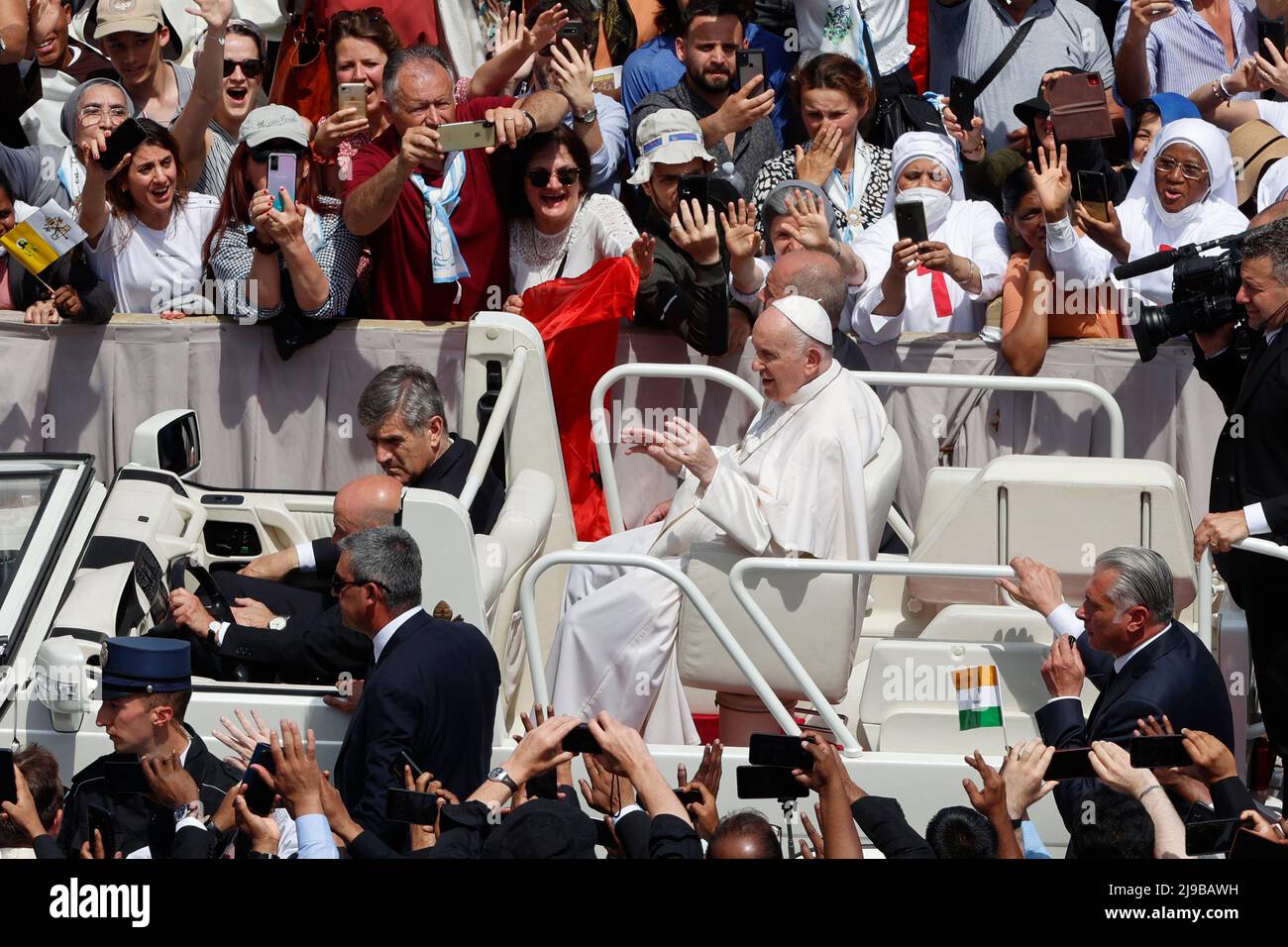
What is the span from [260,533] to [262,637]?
2.85ft

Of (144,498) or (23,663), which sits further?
(144,498)

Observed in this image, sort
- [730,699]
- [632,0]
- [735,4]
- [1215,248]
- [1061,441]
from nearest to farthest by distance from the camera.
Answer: [730,699], [1215,248], [1061,441], [735,4], [632,0]

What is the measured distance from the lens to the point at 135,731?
5.78 metres

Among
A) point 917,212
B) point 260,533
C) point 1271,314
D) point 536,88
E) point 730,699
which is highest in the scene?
point 536,88

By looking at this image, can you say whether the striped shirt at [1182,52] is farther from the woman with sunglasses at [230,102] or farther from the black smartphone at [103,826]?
the black smartphone at [103,826]

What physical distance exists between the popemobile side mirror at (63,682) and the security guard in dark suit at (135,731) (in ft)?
1.35

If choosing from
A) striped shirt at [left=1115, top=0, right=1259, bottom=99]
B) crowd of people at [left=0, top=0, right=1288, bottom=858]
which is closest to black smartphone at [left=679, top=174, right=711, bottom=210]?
crowd of people at [left=0, top=0, right=1288, bottom=858]

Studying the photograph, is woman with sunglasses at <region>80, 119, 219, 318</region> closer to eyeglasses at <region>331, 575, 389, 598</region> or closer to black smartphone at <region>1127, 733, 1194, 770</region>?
eyeglasses at <region>331, 575, 389, 598</region>

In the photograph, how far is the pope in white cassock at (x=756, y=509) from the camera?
6.86m

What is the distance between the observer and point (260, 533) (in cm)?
747

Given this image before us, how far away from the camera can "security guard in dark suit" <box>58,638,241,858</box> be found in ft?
18.9

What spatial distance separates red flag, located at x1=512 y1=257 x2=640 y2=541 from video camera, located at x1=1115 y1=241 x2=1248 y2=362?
2.09m

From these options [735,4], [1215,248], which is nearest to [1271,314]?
[1215,248]

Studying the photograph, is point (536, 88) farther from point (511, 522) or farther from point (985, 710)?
point (985, 710)
